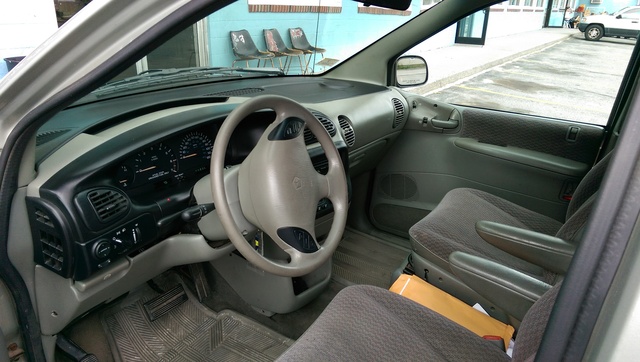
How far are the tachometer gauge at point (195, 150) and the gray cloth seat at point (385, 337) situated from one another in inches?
27.9

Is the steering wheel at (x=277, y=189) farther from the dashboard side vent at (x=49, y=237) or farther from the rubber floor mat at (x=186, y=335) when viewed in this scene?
the rubber floor mat at (x=186, y=335)

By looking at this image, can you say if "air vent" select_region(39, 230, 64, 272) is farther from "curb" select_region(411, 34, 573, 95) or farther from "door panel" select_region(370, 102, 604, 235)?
"curb" select_region(411, 34, 573, 95)

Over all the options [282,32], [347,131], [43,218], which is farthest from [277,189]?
[282,32]

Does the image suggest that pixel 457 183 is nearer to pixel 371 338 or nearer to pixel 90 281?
pixel 371 338

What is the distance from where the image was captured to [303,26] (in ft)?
21.2

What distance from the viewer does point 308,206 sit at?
1.54m

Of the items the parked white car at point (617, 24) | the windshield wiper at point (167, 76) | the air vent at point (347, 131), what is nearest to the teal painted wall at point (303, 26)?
the parked white car at point (617, 24)

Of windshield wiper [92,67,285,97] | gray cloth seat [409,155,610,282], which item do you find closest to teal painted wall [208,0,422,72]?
windshield wiper [92,67,285,97]

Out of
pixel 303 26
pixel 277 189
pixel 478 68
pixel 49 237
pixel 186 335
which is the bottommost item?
pixel 186 335

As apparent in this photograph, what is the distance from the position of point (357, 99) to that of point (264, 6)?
395 centimetres

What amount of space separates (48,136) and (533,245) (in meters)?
1.60

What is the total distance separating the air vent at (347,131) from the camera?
232 cm

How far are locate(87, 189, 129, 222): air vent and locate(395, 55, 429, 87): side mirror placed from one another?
1960 millimetres

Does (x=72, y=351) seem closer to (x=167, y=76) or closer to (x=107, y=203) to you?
(x=107, y=203)
